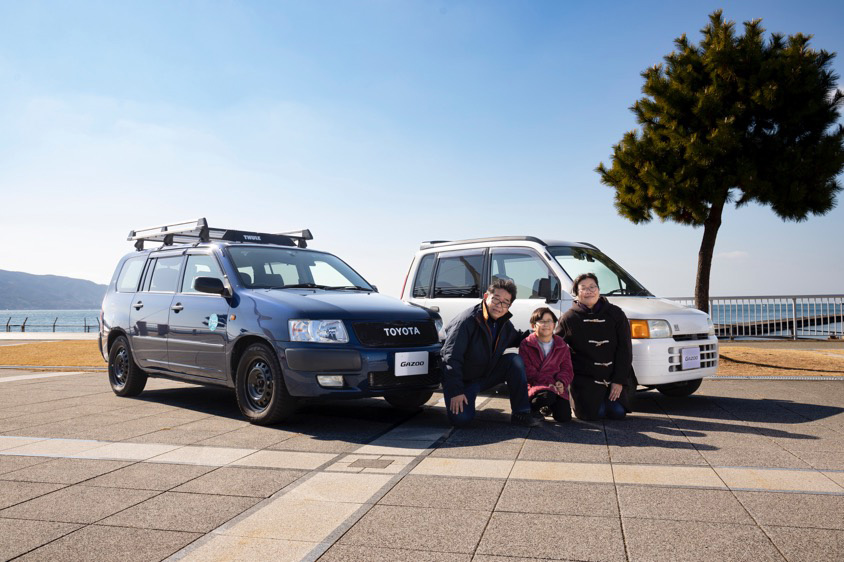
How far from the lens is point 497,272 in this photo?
8523mm

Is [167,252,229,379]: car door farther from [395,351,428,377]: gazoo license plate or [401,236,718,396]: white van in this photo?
[401,236,718,396]: white van

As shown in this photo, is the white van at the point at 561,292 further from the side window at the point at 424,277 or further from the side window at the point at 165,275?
the side window at the point at 165,275

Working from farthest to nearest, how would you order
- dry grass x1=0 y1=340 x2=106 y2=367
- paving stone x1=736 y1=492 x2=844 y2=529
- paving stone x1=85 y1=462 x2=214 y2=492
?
1. dry grass x1=0 y1=340 x2=106 y2=367
2. paving stone x1=85 y1=462 x2=214 y2=492
3. paving stone x1=736 y1=492 x2=844 y2=529

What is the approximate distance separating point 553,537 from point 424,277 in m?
6.11

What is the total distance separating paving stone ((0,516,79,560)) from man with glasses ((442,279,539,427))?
137 inches

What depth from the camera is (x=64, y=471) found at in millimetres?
4910

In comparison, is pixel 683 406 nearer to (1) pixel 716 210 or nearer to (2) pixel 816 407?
(2) pixel 816 407

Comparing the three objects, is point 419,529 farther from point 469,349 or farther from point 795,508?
point 469,349

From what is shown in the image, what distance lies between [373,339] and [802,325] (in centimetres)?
1498

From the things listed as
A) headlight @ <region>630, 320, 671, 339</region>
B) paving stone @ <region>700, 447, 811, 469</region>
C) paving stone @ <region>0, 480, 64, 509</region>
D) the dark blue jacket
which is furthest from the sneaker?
paving stone @ <region>0, 480, 64, 509</region>

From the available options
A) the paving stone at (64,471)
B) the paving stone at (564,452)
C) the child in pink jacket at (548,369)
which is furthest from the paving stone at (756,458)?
the paving stone at (64,471)

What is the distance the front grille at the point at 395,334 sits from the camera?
6297 millimetres

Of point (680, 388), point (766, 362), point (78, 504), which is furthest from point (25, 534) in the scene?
point (766, 362)

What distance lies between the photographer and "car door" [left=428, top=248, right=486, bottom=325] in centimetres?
860
